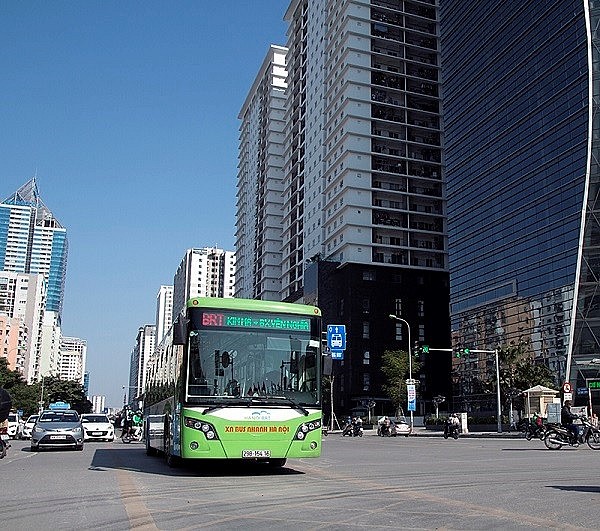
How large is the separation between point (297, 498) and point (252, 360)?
367 cm

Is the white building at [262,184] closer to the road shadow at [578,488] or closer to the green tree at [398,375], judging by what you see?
the green tree at [398,375]

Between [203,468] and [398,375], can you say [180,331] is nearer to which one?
[203,468]

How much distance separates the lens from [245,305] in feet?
44.7

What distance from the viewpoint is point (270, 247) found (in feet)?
363

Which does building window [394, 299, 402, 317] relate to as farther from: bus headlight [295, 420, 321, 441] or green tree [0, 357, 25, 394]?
bus headlight [295, 420, 321, 441]

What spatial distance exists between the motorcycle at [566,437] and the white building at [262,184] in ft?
269

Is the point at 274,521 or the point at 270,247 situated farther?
the point at 270,247

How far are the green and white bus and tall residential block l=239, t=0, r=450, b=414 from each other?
227ft

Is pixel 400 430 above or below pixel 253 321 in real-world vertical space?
below

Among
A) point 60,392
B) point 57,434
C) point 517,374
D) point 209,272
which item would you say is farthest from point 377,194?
point 209,272

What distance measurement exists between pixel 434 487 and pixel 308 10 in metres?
103

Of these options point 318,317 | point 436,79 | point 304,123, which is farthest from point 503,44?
point 318,317

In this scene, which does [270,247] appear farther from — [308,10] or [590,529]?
[590,529]

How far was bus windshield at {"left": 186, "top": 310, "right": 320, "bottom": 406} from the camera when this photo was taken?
12789mm
